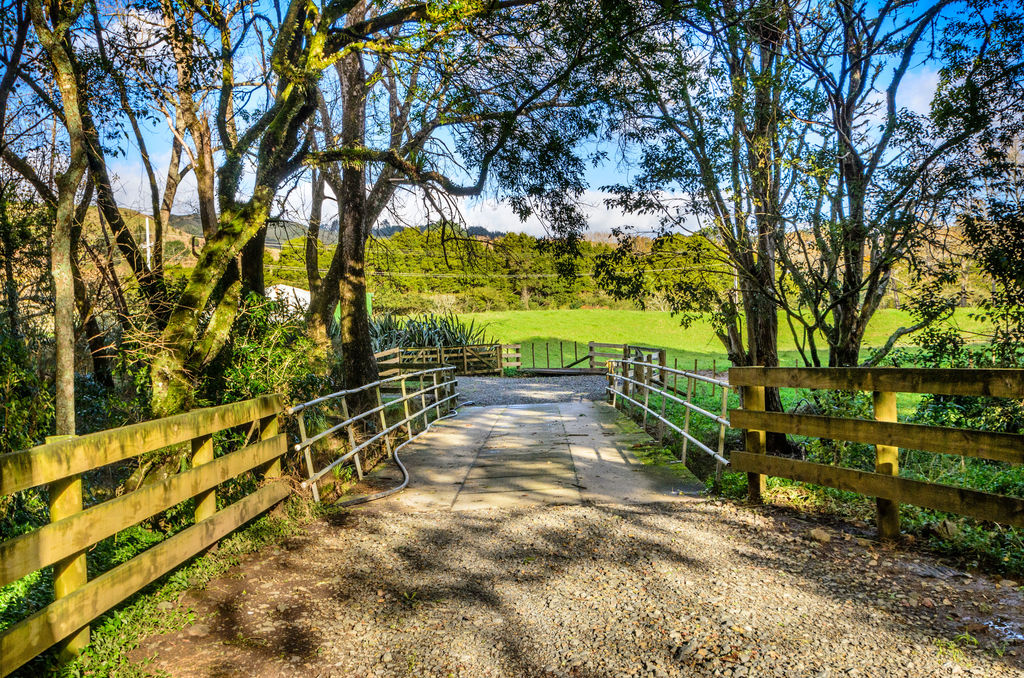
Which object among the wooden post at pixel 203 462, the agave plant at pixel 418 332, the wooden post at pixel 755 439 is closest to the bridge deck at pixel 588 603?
the wooden post at pixel 755 439

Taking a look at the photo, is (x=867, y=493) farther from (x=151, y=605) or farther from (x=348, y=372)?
(x=348, y=372)

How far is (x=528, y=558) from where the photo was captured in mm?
4945

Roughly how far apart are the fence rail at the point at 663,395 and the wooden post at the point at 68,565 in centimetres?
508

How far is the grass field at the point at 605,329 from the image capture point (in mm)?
47203

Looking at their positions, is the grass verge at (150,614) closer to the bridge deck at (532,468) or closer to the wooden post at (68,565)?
the wooden post at (68,565)

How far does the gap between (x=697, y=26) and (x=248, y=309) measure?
752 centimetres

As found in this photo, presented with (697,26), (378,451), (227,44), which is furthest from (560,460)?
(227,44)

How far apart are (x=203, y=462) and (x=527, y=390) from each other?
19292 millimetres

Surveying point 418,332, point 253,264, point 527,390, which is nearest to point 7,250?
point 253,264

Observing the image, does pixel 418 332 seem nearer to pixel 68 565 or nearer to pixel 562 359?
pixel 562 359

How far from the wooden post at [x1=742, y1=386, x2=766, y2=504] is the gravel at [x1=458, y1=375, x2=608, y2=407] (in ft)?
42.9

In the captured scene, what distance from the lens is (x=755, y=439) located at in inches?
239

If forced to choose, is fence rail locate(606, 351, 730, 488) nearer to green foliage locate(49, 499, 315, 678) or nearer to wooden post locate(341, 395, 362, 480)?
wooden post locate(341, 395, 362, 480)

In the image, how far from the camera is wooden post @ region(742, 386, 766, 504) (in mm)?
6059
